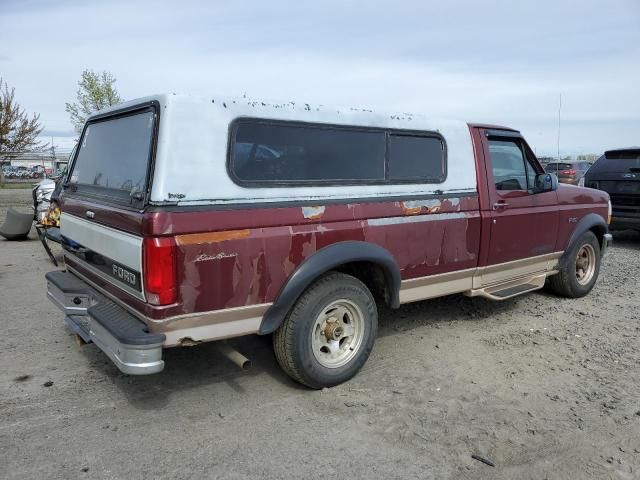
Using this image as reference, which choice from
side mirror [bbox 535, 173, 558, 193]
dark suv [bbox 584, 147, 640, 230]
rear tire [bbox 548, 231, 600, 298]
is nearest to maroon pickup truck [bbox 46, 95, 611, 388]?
side mirror [bbox 535, 173, 558, 193]

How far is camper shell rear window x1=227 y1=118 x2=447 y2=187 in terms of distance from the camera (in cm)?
323

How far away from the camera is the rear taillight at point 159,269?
9.27ft

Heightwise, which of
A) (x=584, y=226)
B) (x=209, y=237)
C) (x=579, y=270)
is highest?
(x=209, y=237)

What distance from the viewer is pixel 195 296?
298 centimetres

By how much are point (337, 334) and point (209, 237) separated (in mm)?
1278

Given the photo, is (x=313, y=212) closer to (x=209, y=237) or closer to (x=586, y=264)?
(x=209, y=237)

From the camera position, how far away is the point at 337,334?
3736mm

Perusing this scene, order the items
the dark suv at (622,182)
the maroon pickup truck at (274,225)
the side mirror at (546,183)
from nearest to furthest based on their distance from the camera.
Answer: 1. the maroon pickup truck at (274,225)
2. the side mirror at (546,183)
3. the dark suv at (622,182)

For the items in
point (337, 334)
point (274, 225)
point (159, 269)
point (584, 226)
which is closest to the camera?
point (159, 269)

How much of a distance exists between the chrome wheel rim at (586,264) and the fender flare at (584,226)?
0.28 m

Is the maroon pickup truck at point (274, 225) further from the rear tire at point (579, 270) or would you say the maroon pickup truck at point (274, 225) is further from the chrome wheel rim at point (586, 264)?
the chrome wheel rim at point (586, 264)

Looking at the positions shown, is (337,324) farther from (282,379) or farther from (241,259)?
(241,259)

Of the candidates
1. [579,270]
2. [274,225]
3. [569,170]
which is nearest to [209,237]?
[274,225]

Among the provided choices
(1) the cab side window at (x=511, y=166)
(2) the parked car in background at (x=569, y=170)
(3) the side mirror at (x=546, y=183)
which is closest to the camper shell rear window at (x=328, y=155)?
(1) the cab side window at (x=511, y=166)
